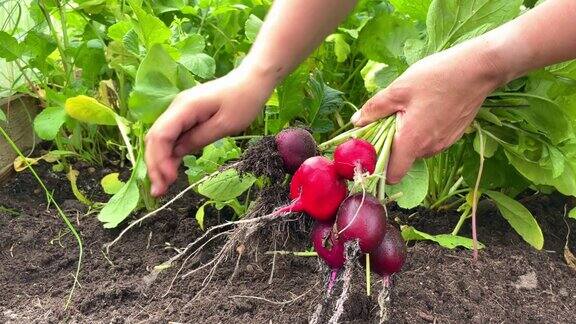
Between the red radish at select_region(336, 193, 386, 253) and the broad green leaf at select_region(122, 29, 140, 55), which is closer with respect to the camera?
the red radish at select_region(336, 193, 386, 253)

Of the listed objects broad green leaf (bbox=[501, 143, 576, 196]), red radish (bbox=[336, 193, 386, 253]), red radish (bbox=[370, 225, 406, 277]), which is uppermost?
red radish (bbox=[336, 193, 386, 253])

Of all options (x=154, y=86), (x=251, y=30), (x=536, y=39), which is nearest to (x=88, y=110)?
(x=154, y=86)

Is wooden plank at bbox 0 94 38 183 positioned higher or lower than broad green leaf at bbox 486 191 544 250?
higher

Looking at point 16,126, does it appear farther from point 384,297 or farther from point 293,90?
point 384,297

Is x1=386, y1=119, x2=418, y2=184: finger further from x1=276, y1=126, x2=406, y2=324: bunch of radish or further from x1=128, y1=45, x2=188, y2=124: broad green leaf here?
x1=128, y1=45, x2=188, y2=124: broad green leaf

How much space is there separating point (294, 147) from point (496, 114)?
52cm

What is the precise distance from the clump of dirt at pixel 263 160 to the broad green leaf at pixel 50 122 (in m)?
0.64

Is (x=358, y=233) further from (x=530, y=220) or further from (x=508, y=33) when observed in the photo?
(x=530, y=220)

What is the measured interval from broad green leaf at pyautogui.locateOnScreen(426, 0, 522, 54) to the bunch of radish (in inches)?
12.3

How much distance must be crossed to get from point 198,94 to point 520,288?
929mm

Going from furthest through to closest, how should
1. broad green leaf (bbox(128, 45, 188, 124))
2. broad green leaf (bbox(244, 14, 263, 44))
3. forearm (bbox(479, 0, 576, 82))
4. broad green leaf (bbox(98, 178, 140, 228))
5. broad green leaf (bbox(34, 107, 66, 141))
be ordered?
1. broad green leaf (bbox(34, 107, 66, 141))
2. broad green leaf (bbox(244, 14, 263, 44))
3. broad green leaf (bbox(98, 178, 140, 228))
4. broad green leaf (bbox(128, 45, 188, 124))
5. forearm (bbox(479, 0, 576, 82))

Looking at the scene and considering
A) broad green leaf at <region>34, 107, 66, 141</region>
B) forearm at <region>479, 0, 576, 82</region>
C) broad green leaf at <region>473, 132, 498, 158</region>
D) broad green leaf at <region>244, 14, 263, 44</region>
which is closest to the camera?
forearm at <region>479, 0, 576, 82</region>

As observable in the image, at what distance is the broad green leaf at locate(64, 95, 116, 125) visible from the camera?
156cm

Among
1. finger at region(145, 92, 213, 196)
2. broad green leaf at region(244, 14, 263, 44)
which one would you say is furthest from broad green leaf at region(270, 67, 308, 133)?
finger at region(145, 92, 213, 196)
